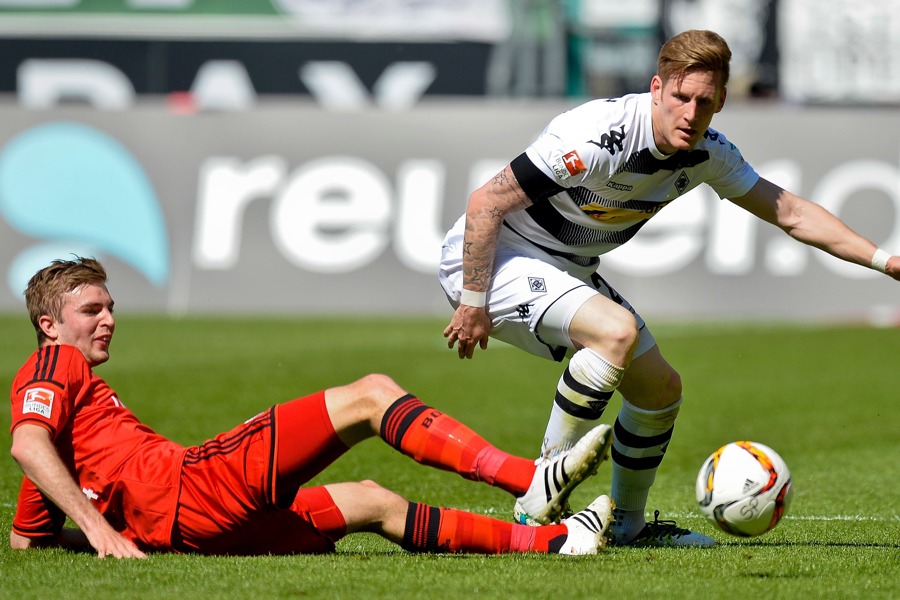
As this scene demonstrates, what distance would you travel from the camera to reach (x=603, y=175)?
556 cm

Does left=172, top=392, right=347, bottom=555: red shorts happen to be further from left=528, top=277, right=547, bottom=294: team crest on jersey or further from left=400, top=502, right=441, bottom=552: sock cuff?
left=528, top=277, right=547, bottom=294: team crest on jersey

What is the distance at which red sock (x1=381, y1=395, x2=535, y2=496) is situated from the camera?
489 cm

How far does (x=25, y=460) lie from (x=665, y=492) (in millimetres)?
4037

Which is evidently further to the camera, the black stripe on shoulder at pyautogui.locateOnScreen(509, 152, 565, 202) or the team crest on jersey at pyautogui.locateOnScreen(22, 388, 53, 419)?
the black stripe on shoulder at pyautogui.locateOnScreen(509, 152, 565, 202)

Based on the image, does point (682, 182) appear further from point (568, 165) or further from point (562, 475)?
point (562, 475)

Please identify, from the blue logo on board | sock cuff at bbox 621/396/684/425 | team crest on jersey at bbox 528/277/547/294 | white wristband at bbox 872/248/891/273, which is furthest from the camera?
the blue logo on board

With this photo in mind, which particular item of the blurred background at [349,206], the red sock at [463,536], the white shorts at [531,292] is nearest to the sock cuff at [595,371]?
the white shorts at [531,292]

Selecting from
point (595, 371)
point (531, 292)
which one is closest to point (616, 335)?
point (595, 371)

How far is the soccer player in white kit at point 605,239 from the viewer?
17.5ft

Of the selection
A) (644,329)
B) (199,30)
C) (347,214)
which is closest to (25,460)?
(644,329)

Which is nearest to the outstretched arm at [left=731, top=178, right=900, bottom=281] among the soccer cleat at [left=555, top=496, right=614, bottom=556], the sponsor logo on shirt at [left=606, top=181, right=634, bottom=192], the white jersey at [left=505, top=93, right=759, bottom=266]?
the white jersey at [left=505, top=93, right=759, bottom=266]

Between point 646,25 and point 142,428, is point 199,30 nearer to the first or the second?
point 646,25

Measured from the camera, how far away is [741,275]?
16.6 m

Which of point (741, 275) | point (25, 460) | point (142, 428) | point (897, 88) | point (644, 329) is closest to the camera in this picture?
point (25, 460)
